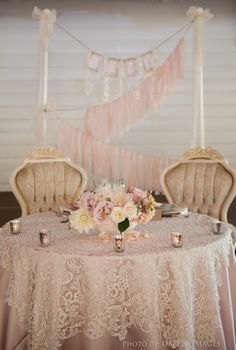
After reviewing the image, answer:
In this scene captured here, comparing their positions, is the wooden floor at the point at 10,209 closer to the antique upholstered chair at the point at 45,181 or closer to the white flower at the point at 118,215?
the antique upholstered chair at the point at 45,181

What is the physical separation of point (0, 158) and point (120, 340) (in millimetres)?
3811

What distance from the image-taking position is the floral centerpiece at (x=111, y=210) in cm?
167

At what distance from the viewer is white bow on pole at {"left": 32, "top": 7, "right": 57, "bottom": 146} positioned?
340cm

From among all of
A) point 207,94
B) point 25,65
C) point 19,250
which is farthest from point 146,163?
point 19,250

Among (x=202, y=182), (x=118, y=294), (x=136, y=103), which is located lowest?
(x=118, y=294)

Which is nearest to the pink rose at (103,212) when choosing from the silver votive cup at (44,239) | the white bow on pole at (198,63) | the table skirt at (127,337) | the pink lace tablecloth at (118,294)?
the pink lace tablecloth at (118,294)

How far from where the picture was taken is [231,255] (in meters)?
1.91

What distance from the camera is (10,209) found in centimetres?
471

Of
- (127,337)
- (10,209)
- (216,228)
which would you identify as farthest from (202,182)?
(10,209)

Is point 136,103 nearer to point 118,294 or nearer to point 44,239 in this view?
point 44,239

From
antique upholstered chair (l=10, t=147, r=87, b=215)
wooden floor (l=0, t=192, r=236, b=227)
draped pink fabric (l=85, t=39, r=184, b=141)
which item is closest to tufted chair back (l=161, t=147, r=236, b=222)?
antique upholstered chair (l=10, t=147, r=87, b=215)

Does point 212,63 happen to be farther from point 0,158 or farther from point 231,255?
point 231,255

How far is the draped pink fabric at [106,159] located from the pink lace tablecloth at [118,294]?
2032mm

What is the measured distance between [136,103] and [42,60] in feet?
2.79
